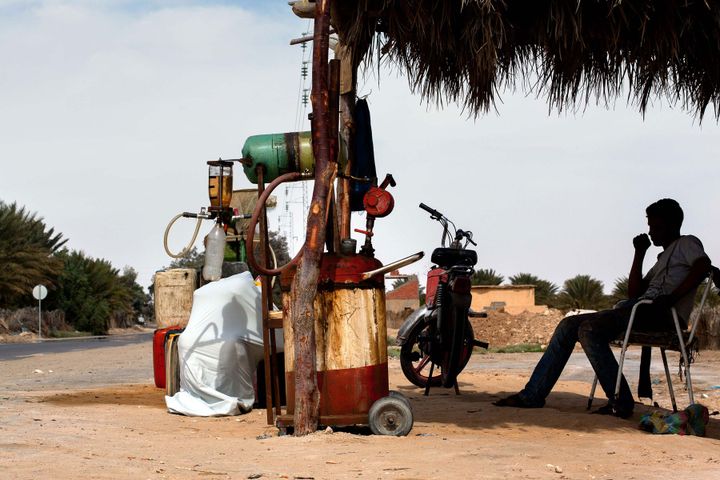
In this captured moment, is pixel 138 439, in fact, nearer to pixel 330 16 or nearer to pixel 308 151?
pixel 308 151

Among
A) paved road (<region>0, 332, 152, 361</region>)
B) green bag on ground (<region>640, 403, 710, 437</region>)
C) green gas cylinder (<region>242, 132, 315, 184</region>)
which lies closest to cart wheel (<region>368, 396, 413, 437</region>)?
green bag on ground (<region>640, 403, 710, 437</region>)

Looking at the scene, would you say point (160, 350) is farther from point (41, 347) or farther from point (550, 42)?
point (41, 347)

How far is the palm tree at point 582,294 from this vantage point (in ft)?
115

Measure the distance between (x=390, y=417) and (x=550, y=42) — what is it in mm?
2710

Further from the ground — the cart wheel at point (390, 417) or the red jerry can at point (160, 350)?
the red jerry can at point (160, 350)

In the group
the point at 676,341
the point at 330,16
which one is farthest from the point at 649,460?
the point at 330,16

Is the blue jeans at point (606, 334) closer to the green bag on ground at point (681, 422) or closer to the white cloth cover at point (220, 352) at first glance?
the green bag on ground at point (681, 422)

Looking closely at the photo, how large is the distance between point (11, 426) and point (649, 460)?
13.1 ft

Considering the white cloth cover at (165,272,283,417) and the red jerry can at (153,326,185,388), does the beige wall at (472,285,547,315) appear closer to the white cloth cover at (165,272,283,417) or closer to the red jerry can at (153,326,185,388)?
the red jerry can at (153,326,185,388)

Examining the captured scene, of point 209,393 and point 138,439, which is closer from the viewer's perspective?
point 138,439

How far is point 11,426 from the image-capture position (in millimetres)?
6266

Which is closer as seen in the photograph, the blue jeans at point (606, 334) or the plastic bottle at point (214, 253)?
the blue jeans at point (606, 334)

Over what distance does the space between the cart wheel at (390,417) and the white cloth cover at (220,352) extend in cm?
199

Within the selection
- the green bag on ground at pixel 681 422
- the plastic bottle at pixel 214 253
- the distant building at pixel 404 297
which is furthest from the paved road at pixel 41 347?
the distant building at pixel 404 297
